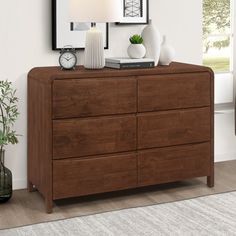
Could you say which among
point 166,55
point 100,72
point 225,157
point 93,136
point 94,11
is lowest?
point 225,157

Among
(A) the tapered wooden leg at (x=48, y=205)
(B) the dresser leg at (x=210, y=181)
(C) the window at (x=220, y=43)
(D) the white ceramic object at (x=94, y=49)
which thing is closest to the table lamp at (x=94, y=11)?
(D) the white ceramic object at (x=94, y=49)

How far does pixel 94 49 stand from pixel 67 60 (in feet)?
0.62

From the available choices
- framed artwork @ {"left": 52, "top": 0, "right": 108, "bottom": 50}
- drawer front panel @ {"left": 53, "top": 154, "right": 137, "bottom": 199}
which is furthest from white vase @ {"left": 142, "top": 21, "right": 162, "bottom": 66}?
drawer front panel @ {"left": 53, "top": 154, "right": 137, "bottom": 199}

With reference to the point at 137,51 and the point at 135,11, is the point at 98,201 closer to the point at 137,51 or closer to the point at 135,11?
the point at 137,51

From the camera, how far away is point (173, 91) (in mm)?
3584

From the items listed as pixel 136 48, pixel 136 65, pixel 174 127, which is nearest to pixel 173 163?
pixel 174 127

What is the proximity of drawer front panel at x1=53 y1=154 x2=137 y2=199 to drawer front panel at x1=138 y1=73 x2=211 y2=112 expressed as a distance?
14.6 inches

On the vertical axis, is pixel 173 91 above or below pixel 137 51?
below

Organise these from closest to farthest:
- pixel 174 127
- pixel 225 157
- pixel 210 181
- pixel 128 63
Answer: pixel 128 63 → pixel 174 127 → pixel 210 181 → pixel 225 157

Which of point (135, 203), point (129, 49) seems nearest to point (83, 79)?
point (129, 49)

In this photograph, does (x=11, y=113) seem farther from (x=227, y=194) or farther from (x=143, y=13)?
(x=227, y=194)

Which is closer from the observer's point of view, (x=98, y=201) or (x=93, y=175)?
(x=93, y=175)

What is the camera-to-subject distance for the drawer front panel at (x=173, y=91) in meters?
3.49

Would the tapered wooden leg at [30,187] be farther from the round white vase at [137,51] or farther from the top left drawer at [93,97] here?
the round white vase at [137,51]
